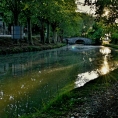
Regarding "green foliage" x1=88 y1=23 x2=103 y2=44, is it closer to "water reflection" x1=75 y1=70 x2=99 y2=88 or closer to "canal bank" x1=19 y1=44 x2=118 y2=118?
"water reflection" x1=75 y1=70 x2=99 y2=88

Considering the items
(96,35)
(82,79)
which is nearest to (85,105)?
(82,79)

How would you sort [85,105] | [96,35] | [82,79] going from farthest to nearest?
[96,35] < [82,79] < [85,105]

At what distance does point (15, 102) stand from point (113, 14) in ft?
33.3

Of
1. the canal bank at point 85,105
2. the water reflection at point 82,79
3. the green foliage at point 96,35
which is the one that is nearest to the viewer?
the canal bank at point 85,105

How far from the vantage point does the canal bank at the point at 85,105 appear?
8.92 metres

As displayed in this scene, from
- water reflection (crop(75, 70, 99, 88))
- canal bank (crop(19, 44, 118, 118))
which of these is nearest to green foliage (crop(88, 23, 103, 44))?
water reflection (crop(75, 70, 99, 88))

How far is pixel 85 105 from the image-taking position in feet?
33.2

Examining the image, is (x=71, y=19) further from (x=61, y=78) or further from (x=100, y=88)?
(x=100, y=88)

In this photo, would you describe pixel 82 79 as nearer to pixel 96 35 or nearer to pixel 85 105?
pixel 85 105

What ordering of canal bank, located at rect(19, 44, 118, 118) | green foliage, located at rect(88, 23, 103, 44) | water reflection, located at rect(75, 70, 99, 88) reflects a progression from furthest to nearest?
green foliage, located at rect(88, 23, 103, 44)
water reflection, located at rect(75, 70, 99, 88)
canal bank, located at rect(19, 44, 118, 118)

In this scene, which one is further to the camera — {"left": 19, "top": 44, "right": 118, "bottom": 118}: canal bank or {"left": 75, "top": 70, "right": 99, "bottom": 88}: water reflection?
{"left": 75, "top": 70, "right": 99, "bottom": 88}: water reflection

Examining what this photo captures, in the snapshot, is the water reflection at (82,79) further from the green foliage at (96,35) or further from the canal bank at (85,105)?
the green foliage at (96,35)

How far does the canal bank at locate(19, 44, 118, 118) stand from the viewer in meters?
8.92

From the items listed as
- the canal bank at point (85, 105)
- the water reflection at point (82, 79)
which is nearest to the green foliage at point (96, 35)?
the water reflection at point (82, 79)
